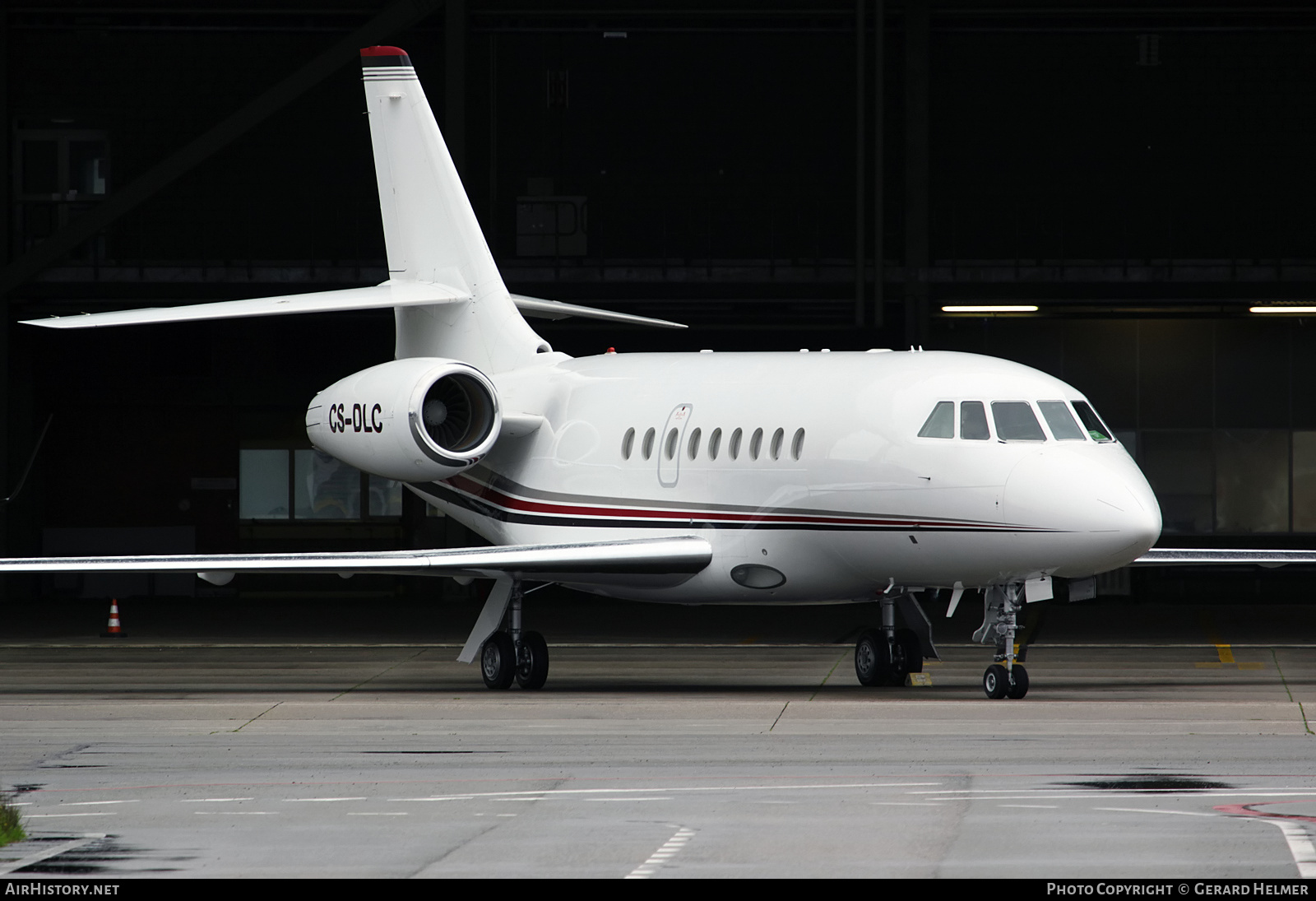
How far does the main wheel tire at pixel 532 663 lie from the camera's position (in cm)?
2100

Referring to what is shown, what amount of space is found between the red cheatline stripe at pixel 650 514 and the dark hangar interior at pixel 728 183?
11460 mm

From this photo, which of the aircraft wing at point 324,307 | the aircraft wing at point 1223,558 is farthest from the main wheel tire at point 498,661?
the aircraft wing at point 1223,558

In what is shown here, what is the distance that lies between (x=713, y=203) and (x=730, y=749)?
2197 centimetres

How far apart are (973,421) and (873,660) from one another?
10.2 feet

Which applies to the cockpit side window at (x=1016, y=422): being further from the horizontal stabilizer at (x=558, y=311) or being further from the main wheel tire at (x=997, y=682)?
the horizontal stabilizer at (x=558, y=311)

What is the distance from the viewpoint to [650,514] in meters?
21.0

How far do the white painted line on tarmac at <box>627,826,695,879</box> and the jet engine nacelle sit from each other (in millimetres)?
10548

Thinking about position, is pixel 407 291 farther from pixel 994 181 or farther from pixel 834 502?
pixel 994 181

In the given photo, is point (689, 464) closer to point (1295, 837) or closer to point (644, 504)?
point (644, 504)

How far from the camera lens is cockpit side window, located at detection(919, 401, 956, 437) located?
18.5 meters

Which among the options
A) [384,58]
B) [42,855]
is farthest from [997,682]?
[384,58]

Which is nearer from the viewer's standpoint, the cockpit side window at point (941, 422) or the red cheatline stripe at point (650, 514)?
the cockpit side window at point (941, 422)

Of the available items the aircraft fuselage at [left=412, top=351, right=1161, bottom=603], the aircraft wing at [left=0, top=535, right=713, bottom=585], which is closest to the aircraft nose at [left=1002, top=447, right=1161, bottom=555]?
the aircraft fuselage at [left=412, top=351, right=1161, bottom=603]

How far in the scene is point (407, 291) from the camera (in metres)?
24.1
